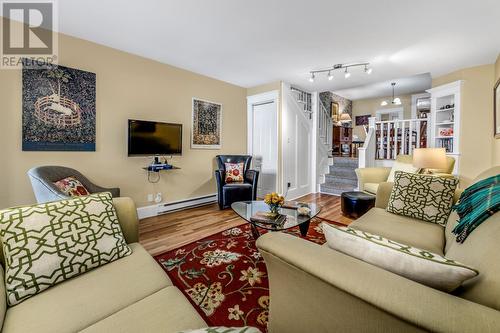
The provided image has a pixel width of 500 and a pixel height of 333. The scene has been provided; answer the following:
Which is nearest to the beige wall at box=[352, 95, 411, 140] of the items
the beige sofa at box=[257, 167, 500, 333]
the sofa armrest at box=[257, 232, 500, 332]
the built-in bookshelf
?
the built-in bookshelf

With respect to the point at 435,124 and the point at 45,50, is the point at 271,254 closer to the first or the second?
the point at 45,50

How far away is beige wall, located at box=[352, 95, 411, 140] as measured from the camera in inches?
262

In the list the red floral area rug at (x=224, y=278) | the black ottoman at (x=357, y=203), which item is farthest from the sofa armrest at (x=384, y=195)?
the black ottoman at (x=357, y=203)

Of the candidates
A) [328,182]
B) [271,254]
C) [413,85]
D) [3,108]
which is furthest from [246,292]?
[413,85]

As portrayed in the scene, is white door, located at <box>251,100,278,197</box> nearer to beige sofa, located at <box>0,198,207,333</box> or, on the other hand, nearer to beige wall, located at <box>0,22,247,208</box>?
beige wall, located at <box>0,22,247,208</box>

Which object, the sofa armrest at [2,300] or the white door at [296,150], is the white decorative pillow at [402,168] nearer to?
the white door at [296,150]

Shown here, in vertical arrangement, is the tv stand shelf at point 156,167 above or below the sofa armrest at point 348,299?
above

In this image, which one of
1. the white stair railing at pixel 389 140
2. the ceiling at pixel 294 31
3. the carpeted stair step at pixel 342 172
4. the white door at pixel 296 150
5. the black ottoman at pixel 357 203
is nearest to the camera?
the ceiling at pixel 294 31

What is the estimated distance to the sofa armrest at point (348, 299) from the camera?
534 millimetres

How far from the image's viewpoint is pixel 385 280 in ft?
2.10

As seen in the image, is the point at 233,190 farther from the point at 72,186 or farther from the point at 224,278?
the point at 72,186

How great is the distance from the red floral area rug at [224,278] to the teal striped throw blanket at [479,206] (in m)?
1.20

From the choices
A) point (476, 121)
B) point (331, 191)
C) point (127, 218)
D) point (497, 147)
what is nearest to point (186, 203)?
point (127, 218)

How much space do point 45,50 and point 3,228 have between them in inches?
101
